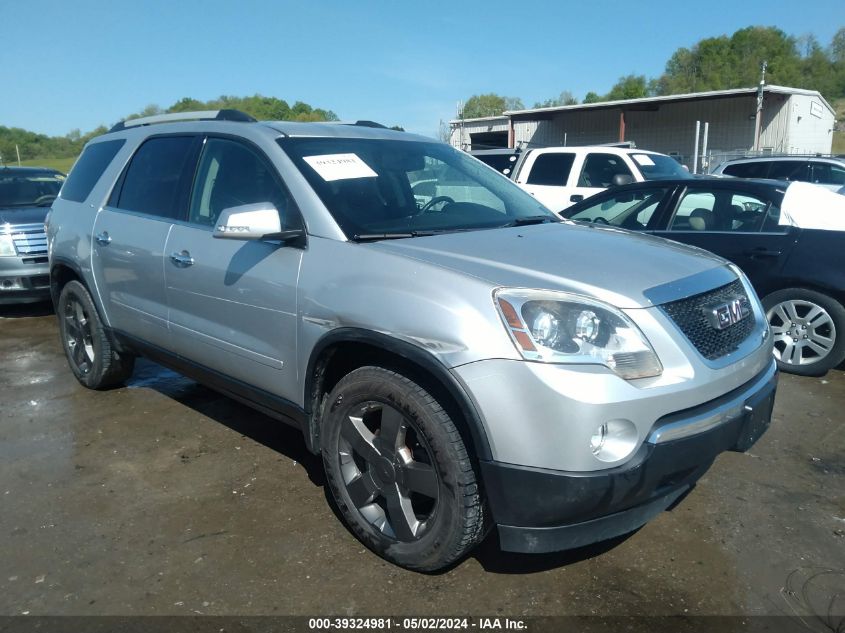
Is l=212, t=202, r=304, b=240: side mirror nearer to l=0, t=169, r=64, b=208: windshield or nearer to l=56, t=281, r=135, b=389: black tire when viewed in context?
l=56, t=281, r=135, b=389: black tire

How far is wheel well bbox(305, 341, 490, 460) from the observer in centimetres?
240

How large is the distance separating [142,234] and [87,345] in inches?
58.0

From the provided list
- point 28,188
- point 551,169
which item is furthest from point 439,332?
point 551,169

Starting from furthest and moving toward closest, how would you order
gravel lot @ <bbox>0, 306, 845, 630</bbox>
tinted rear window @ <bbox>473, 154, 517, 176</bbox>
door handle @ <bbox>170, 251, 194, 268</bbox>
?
1. tinted rear window @ <bbox>473, 154, 517, 176</bbox>
2. door handle @ <bbox>170, 251, 194, 268</bbox>
3. gravel lot @ <bbox>0, 306, 845, 630</bbox>

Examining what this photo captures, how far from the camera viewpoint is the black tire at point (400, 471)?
8.23ft

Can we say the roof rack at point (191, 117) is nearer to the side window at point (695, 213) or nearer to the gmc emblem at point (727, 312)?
the gmc emblem at point (727, 312)

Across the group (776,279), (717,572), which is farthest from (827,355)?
(717,572)

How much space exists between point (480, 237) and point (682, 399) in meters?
1.11

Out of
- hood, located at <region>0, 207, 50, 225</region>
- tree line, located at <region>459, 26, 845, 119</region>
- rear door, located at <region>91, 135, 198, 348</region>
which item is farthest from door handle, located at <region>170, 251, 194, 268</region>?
tree line, located at <region>459, 26, 845, 119</region>

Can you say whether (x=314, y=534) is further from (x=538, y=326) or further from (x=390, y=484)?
(x=538, y=326)

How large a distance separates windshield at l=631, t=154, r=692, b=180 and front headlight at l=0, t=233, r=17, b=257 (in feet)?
27.0

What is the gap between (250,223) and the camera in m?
2.95

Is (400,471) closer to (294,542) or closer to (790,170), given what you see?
(294,542)

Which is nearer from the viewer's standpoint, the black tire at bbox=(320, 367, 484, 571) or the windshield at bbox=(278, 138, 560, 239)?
the black tire at bbox=(320, 367, 484, 571)
